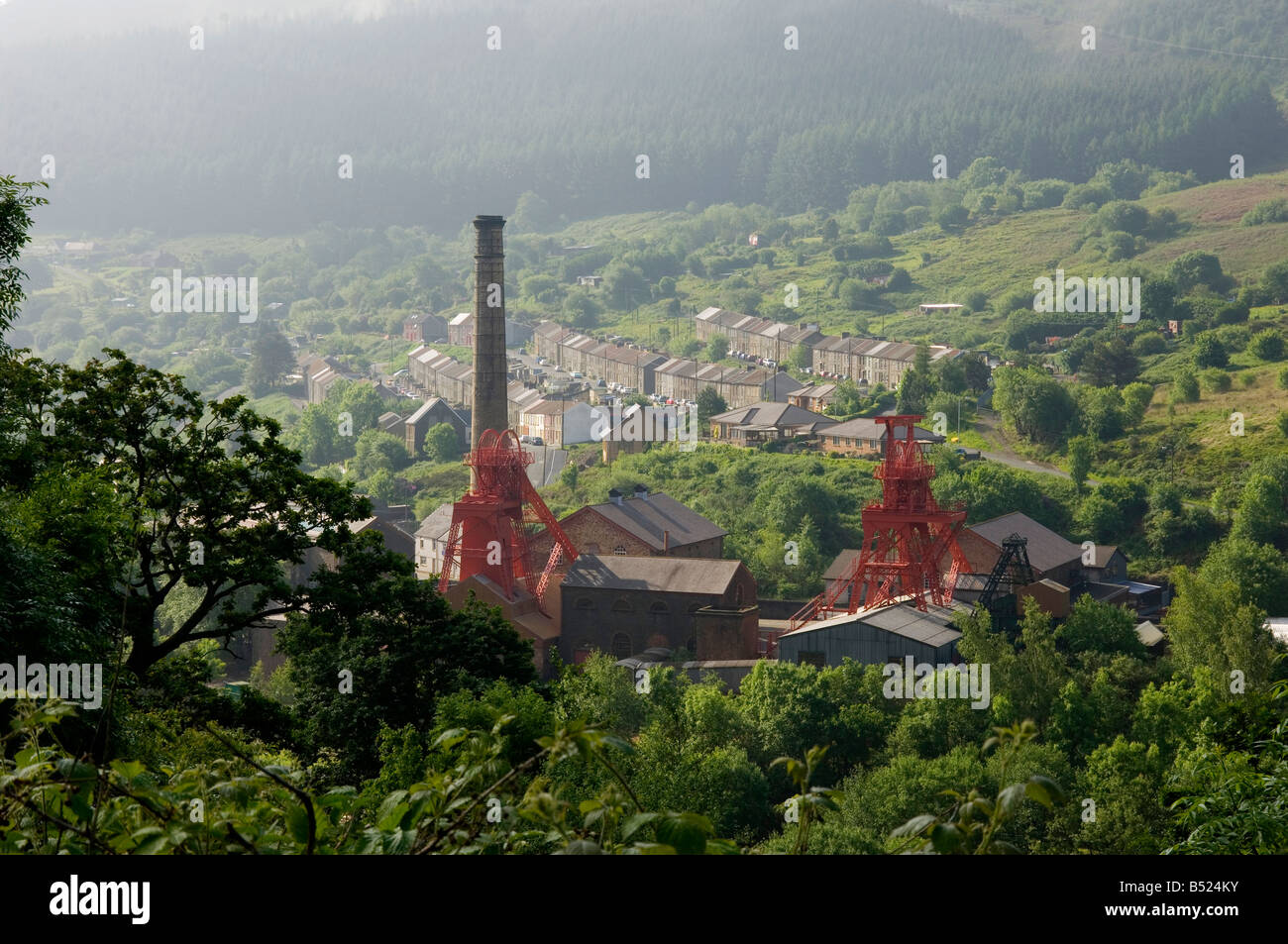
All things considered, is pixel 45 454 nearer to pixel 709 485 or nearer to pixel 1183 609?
pixel 1183 609

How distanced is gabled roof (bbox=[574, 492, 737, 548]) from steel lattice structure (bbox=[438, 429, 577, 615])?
269 centimetres

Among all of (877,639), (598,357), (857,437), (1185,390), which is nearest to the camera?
(877,639)

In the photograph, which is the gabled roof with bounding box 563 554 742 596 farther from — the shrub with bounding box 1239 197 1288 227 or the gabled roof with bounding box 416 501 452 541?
the shrub with bounding box 1239 197 1288 227

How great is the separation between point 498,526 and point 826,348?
47993 mm

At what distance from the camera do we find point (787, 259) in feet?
424

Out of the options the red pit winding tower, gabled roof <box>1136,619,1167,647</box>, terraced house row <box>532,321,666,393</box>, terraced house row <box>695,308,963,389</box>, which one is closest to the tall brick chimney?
the red pit winding tower

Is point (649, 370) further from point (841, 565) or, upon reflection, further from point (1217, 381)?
point (841, 565)

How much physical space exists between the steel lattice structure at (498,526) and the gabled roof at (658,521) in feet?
8.84

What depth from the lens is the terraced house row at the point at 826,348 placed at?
75250 millimetres

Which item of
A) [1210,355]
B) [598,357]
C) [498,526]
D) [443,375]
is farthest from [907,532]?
[443,375]

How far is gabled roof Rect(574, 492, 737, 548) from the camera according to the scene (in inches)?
1623

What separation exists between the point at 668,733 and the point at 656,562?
12733mm

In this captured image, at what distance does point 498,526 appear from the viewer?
37656 millimetres

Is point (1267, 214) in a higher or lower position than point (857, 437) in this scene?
higher
